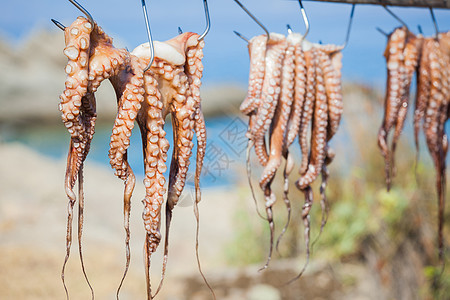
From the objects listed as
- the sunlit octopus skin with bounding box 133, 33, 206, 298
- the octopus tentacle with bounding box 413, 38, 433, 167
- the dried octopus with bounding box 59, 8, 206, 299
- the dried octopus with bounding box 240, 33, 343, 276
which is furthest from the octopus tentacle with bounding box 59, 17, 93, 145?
the octopus tentacle with bounding box 413, 38, 433, 167

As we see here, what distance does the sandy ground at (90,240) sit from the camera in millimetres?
5250

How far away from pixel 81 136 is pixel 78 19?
0.31 m

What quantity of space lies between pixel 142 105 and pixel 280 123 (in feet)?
1.88

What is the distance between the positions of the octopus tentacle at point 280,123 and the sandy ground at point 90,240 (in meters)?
0.45

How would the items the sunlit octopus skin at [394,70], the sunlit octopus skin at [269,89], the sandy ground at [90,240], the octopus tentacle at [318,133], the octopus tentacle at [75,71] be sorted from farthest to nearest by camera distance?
the sandy ground at [90,240]
the sunlit octopus skin at [394,70]
the octopus tentacle at [318,133]
the sunlit octopus skin at [269,89]
the octopus tentacle at [75,71]

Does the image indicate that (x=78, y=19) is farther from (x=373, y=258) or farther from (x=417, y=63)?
(x=373, y=258)

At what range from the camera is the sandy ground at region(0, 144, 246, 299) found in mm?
5250

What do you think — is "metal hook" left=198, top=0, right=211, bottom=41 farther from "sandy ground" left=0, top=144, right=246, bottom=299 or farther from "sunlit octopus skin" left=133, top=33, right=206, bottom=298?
"sandy ground" left=0, top=144, right=246, bottom=299

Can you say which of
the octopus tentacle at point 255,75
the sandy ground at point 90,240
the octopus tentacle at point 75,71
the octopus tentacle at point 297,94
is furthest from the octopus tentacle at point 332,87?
the octopus tentacle at point 75,71

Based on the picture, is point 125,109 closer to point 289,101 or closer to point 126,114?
point 126,114

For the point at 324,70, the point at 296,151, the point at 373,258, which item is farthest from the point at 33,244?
the point at 324,70

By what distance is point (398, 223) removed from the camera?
4.84 metres

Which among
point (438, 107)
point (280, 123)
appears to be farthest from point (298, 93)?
point (438, 107)

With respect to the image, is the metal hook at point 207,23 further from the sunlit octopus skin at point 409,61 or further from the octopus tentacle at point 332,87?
the sunlit octopus skin at point 409,61
